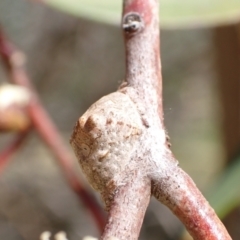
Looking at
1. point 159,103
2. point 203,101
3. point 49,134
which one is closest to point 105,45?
point 203,101

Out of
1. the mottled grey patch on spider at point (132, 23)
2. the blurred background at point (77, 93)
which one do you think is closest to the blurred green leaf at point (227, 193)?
the mottled grey patch on spider at point (132, 23)

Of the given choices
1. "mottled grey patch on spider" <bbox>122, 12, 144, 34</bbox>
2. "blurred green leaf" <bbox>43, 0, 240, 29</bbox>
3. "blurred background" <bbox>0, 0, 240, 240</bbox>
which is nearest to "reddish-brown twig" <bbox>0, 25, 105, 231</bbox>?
"blurred green leaf" <bbox>43, 0, 240, 29</bbox>

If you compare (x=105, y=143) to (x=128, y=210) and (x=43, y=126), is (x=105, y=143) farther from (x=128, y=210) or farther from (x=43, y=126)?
(x=43, y=126)

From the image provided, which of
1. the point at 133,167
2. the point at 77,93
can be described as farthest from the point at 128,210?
the point at 77,93

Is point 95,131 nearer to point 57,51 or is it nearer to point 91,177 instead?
point 91,177

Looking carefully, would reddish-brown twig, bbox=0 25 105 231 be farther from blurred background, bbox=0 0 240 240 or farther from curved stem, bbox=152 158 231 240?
blurred background, bbox=0 0 240 240

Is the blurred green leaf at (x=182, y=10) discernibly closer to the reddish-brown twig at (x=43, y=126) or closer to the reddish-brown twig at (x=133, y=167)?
the reddish-brown twig at (x=43, y=126)
